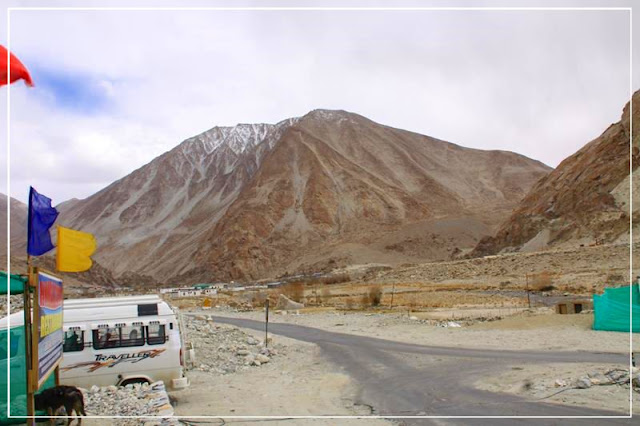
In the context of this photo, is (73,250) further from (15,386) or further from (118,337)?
(118,337)

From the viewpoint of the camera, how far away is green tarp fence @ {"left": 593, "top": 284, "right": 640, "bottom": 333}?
66.4 feet

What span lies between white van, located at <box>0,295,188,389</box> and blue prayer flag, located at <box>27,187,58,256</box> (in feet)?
16.9

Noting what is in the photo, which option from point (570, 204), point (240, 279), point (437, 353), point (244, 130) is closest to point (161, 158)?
point (244, 130)

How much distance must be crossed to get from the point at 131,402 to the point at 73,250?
3800mm

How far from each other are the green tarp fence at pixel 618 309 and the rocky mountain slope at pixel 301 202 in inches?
3157

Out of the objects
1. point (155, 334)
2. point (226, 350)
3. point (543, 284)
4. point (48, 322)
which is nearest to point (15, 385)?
point (48, 322)

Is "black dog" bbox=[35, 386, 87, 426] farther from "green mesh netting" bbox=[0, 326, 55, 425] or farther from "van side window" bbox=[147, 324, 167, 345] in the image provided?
"van side window" bbox=[147, 324, 167, 345]

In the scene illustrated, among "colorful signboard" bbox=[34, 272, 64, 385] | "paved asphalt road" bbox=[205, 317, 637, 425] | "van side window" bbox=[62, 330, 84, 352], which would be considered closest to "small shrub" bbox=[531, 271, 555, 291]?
"paved asphalt road" bbox=[205, 317, 637, 425]

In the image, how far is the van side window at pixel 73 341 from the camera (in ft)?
40.0

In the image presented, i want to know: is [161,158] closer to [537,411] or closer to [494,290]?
[494,290]

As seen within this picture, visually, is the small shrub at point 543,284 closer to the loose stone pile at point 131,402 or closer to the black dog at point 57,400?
the loose stone pile at point 131,402

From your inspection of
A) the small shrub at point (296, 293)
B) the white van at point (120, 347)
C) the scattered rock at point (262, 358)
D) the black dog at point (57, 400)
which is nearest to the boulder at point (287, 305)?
the small shrub at point (296, 293)

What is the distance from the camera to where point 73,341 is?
12.2 metres

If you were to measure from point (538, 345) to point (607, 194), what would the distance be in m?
60.2
